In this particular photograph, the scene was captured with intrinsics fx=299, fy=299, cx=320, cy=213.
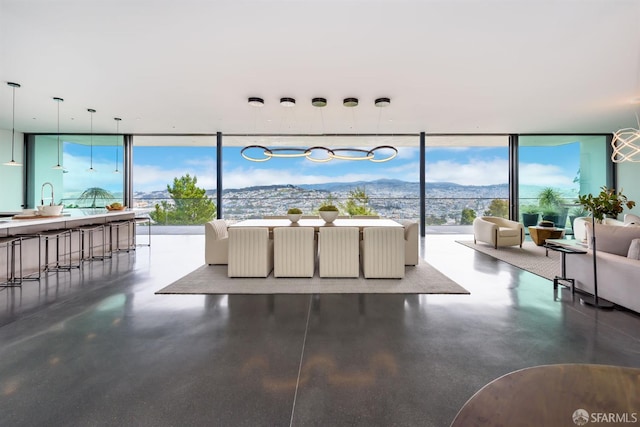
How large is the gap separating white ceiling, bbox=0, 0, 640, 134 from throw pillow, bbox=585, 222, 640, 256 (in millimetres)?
2115

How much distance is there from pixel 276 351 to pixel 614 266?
3.38 m

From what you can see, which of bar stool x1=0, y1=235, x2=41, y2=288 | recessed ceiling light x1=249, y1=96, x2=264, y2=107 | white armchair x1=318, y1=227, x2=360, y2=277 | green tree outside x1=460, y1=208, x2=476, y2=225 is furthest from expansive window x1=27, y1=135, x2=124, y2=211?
green tree outside x1=460, y1=208, x2=476, y2=225

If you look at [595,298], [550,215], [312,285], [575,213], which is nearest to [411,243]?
[312,285]

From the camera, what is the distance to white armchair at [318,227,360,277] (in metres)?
3.95

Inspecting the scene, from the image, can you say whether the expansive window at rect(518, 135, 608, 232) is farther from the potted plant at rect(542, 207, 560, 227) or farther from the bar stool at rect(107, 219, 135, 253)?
the bar stool at rect(107, 219, 135, 253)

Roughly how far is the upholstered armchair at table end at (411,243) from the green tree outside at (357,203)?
4.31 meters

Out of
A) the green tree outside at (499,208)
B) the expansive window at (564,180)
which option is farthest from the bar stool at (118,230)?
the expansive window at (564,180)

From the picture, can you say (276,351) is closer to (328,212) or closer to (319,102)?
(328,212)

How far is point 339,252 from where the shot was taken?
3.97m

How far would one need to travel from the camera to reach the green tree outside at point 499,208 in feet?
28.1

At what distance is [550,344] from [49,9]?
205 inches

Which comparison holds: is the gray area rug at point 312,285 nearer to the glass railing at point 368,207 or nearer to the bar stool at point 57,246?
the bar stool at point 57,246

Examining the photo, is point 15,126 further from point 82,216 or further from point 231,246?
point 231,246

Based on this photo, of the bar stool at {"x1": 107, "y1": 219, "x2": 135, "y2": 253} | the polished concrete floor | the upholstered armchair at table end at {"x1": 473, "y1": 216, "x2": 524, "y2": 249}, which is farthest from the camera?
the upholstered armchair at table end at {"x1": 473, "y1": 216, "x2": 524, "y2": 249}
